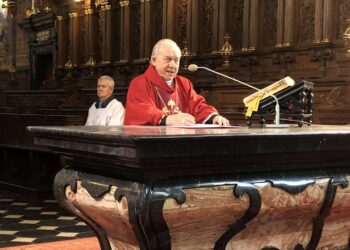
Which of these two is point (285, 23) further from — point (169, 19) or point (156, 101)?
point (156, 101)

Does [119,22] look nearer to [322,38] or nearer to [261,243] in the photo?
[322,38]

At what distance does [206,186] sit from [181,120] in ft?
3.13

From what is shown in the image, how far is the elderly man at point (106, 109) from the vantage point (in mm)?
5852

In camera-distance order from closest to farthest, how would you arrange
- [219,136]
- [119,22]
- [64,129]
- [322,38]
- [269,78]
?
[219,136] → [64,129] → [322,38] → [269,78] → [119,22]

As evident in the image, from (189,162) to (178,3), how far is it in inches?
381

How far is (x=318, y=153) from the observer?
261cm

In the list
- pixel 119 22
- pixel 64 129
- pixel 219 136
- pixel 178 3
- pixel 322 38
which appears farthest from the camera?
pixel 119 22

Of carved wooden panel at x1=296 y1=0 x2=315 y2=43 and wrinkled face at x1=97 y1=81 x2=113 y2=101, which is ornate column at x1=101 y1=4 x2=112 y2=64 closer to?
carved wooden panel at x1=296 y1=0 x2=315 y2=43

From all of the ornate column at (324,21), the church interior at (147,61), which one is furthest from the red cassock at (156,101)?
the ornate column at (324,21)

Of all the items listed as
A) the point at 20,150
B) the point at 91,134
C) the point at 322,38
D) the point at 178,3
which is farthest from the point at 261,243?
the point at 178,3

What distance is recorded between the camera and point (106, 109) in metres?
5.93

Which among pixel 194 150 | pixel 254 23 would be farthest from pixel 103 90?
pixel 254 23

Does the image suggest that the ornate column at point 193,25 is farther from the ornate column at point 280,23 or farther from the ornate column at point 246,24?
the ornate column at point 280,23

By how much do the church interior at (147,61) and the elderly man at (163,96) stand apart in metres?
0.39
